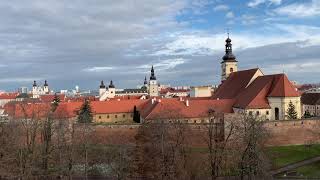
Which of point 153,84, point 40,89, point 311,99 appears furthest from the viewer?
point 40,89

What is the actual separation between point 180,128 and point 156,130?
1.93 meters

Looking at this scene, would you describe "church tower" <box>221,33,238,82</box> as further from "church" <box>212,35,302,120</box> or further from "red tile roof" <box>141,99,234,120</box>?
"red tile roof" <box>141,99,234,120</box>

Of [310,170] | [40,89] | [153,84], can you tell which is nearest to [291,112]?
[310,170]

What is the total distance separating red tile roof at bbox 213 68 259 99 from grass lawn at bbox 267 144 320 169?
50.5ft

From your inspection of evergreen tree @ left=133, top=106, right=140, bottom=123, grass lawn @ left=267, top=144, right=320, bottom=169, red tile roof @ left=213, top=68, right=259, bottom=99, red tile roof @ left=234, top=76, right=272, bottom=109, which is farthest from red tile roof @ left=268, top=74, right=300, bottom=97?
evergreen tree @ left=133, top=106, right=140, bottom=123

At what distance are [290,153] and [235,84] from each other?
818 inches

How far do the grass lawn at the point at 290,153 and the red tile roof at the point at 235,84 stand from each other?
1541 centimetres

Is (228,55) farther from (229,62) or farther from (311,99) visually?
(311,99)

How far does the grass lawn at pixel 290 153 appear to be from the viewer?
41763 mm

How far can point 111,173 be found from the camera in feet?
124

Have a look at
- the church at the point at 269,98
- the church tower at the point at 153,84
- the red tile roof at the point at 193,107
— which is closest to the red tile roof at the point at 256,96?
the church at the point at 269,98

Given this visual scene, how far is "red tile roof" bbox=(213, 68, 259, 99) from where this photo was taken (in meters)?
61.5

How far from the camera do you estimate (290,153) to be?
44.8 m

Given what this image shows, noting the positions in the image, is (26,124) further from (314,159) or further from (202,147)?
(314,159)
